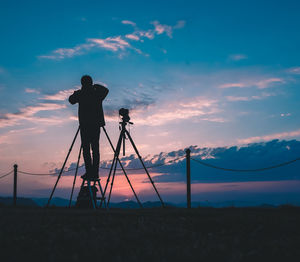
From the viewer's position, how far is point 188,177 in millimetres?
13125

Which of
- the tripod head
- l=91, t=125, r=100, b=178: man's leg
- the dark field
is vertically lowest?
the dark field

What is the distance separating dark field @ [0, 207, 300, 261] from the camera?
3.62m

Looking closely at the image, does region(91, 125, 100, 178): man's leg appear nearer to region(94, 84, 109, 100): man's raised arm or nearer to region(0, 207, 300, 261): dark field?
region(94, 84, 109, 100): man's raised arm

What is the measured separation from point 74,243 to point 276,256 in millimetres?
2419

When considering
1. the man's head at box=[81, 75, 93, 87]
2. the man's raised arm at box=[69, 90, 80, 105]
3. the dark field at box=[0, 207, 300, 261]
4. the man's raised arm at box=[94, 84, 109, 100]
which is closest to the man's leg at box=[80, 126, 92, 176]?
the man's raised arm at box=[69, 90, 80, 105]

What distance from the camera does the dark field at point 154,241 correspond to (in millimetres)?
3621

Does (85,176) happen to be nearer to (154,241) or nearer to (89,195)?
(89,195)

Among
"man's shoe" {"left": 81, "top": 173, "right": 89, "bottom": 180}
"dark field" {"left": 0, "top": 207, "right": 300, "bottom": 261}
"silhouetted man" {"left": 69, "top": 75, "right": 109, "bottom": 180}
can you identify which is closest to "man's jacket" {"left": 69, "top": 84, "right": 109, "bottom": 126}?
"silhouetted man" {"left": 69, "top": 75, "right": 109, "bottom": 180}

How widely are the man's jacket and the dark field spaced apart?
221 inches

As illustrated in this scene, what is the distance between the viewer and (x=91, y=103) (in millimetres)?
11516

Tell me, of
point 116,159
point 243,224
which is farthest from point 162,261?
point 116,159

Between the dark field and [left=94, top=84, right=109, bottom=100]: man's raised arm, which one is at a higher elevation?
[left=94, top=84, right=109, bottom=100]: man's raised arm

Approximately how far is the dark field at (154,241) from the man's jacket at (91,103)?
18.4 feet

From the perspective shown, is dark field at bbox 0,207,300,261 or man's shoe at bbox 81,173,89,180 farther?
man's shoe at bbox 81,173,89,180
